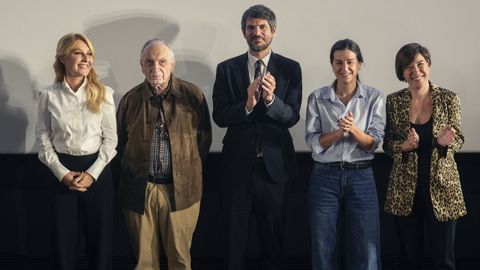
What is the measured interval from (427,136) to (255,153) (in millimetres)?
879

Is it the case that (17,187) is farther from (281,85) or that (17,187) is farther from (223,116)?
(281,85)

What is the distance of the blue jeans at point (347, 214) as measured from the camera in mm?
3023

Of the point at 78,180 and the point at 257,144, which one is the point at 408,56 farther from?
the point at 78,180

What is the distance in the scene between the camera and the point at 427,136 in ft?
10.0

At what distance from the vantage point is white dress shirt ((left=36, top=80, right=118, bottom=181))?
10.2ft

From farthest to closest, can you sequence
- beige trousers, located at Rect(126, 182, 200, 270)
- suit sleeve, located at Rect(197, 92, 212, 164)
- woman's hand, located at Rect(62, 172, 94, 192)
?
1. suit sleeve, located at Rect(197, 92, 212, 164)
2. beige trousers, located at Rect(126, 182, 200, 270)
3. woman's hand, located at Rect(62, 172, 94, 192)

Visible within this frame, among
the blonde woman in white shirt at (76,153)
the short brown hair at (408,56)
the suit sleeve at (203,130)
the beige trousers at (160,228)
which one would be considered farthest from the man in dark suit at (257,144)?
the blonde woman in white shirt at (76,153)

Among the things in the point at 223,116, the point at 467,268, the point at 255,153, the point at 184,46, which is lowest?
the point at 467,268

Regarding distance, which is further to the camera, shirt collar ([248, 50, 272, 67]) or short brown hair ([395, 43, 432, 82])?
shirt collar ([248, 50, 272, 67])

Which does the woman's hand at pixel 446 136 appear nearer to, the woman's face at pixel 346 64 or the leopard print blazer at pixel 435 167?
the leopard print blazer at pixel 435 167

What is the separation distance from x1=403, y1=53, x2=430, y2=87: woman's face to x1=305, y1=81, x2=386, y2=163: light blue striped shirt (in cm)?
19

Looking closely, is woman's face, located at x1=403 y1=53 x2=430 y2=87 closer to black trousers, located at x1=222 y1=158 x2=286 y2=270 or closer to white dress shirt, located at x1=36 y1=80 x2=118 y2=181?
black trousers, located at x1=222 y1=158 x2=286 y2=270

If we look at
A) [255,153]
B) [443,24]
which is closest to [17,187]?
[255,153]

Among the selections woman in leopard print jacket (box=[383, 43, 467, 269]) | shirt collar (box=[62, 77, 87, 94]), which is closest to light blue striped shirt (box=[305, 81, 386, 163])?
woman in leopard print jacket (box=[383, 43, 467, 269])
